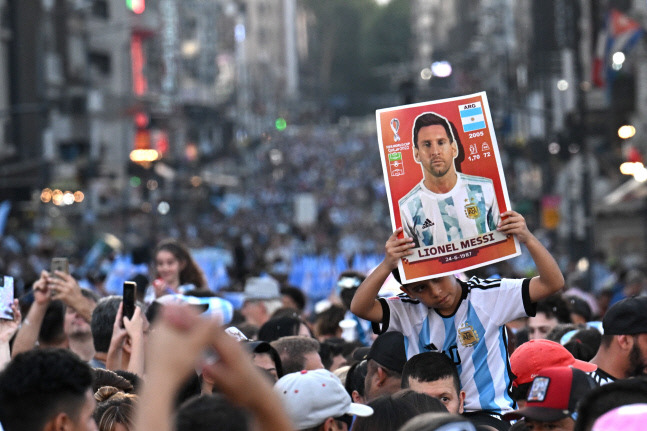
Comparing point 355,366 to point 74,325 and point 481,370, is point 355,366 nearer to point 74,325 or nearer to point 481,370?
point 481,370

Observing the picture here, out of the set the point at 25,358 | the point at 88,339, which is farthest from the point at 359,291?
the point at 88,339

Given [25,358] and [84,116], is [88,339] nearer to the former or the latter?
[25,358]

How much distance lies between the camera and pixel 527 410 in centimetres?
435

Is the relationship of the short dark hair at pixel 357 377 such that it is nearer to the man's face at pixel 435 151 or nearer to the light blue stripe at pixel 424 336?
the light blue stripe at pixel 424 336

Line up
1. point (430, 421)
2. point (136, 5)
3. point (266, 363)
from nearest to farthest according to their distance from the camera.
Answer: point (430, 421), point (266, 363), point (136, 5)

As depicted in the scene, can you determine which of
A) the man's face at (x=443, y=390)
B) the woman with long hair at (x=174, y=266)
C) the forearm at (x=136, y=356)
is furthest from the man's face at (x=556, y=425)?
the woman with long hair at (x=174, y=266)

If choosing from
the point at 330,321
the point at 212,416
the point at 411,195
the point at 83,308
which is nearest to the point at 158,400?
the point at 212,416

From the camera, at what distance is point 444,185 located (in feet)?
18.8

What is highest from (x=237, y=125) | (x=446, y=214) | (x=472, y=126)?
(x=237, y=125)

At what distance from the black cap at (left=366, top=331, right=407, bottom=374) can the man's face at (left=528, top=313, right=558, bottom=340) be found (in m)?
2.88

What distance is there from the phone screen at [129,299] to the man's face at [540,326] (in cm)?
353

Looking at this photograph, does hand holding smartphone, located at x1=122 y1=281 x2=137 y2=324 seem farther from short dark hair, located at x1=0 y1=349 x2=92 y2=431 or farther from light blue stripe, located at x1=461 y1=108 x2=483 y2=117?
short dark hair, located at x1=0 y1=349 x2=92 y2=431

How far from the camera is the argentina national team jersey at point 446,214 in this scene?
5.70 m

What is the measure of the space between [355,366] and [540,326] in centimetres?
278
